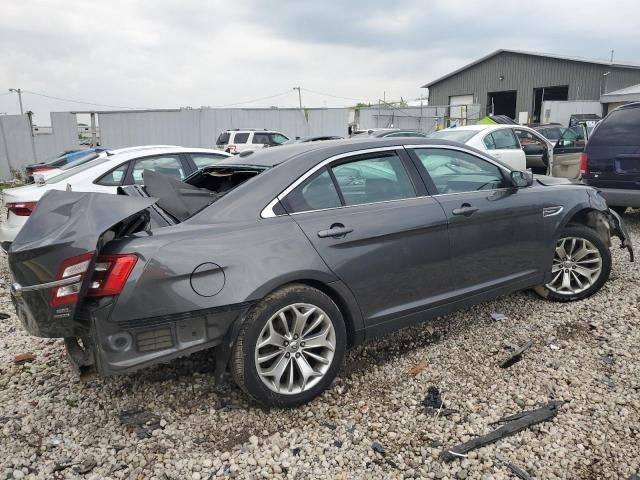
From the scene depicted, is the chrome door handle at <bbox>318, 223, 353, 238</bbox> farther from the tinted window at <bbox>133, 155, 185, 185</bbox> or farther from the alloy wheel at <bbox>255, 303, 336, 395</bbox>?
the tinted window at <bbox>133, 155, 185, 185</bbox>

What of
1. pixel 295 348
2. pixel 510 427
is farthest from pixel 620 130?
pixel 295 348

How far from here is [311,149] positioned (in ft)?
11.1

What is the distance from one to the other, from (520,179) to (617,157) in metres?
3.64

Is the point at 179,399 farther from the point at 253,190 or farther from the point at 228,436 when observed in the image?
the point at 253,190

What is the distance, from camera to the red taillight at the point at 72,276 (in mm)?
2443

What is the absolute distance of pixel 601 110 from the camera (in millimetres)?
31047

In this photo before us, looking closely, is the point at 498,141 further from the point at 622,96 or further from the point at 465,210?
the point at 622,96

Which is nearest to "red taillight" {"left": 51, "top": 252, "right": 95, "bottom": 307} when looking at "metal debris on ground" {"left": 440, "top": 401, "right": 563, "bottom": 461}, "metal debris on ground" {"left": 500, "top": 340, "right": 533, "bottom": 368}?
"metal debris on ground" {"left": 440, "top": 401, "right": 563, "bottom": 461}

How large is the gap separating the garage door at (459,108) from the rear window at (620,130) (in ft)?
77.2

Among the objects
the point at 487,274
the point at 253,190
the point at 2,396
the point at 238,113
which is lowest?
the point at 2,396

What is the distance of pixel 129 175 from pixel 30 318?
4003mm

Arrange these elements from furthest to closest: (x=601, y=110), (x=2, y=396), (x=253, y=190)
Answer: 1. (x=601, y=110)
2. (x=2, y=396)
3. (x=253, y=190)

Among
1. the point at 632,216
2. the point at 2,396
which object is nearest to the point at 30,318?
the point at 2,396

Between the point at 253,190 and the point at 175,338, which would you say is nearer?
the point at 175,338
